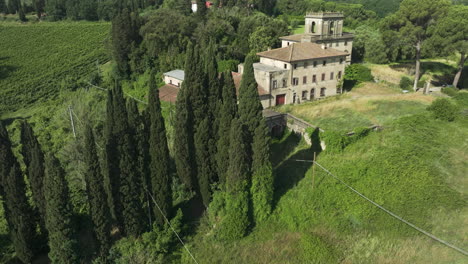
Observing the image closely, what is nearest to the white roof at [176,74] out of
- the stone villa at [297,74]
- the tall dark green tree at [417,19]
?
the stone villa at [297,74]

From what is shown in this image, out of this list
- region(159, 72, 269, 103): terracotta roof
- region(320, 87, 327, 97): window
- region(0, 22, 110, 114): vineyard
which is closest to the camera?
region(159, 72, 269, 103): terracotta roof

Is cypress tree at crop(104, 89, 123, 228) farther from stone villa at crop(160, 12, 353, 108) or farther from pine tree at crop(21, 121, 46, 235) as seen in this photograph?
stone villa at crop(160, 12, 353, 108)

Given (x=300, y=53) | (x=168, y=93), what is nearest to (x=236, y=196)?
(x=300, y=53)

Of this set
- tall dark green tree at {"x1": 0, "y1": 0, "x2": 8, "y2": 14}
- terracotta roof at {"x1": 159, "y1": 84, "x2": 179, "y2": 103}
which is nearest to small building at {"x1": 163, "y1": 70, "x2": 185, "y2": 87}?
terracotta roof at {"x1": 159, "y1": 84, "x2": 179, "y2": 103}

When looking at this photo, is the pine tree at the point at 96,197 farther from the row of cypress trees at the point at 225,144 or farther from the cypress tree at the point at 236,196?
the cypress tree at the point at 236,196

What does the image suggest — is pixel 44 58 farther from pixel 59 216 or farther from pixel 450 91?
pixel 450 91

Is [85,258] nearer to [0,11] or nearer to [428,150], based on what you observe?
[428,150]
